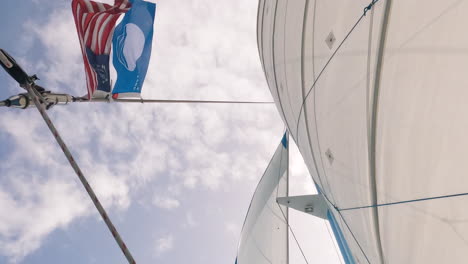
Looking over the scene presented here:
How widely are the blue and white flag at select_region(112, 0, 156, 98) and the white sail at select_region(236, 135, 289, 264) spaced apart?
5.56 m

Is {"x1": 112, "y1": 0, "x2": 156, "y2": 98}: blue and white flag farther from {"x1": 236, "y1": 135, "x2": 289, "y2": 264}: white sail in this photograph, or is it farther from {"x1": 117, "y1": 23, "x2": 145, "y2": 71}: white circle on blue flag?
{"x1": 236, "y1": 135, "x2": 289, "y2": 264}: white sail

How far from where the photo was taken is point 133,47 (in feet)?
20.0

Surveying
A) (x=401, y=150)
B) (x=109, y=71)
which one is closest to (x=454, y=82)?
(x=401, y=150)

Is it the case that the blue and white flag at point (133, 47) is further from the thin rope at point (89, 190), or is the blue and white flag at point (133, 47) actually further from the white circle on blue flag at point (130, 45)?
the thin rope at point (89, 190)

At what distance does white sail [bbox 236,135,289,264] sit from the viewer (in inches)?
352

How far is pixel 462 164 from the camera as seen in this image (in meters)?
1.58

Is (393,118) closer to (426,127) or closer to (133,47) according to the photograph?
(426,127)

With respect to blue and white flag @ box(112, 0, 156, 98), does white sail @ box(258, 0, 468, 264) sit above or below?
below

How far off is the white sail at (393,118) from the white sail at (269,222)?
5664 millimetres

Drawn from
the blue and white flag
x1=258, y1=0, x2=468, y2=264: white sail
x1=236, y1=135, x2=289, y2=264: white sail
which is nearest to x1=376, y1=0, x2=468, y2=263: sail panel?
x1=258, y1=0, x2=468, y2=264: white sail

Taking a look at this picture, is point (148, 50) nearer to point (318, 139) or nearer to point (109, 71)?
point (109, 71)

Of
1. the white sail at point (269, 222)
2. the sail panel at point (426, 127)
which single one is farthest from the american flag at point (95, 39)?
the white sail at point (269, 222)

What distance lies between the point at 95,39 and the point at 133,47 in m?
0.69

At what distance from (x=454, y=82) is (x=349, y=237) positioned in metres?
2.65
